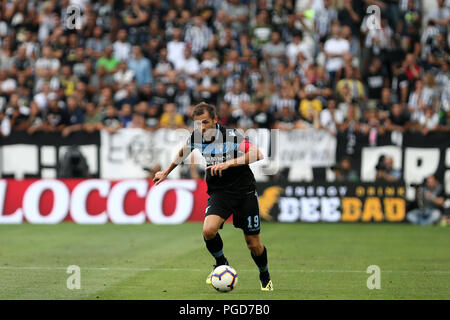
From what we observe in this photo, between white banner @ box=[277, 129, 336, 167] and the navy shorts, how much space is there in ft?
36.2

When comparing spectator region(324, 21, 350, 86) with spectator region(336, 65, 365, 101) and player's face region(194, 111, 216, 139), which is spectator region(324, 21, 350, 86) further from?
player's face region(194, 111, 216, 139)

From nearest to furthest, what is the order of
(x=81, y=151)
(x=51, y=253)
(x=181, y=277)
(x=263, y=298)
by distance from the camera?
(x=263, y=298) → (x=181, y=277) → (x=51, y=253) → (x=81, y=151)

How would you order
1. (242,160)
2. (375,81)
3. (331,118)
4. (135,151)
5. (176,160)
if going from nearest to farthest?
(242,160) < (176,160) < (331,118) < (135,151) < (375,81)

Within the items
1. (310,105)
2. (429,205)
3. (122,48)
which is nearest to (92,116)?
(122,48)

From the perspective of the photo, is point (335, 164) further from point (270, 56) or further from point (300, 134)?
point (270, 56)

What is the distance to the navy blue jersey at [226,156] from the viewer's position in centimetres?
972

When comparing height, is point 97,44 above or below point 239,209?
above

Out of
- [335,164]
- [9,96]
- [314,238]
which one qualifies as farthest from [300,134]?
[9,96]

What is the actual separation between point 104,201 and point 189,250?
246 inches

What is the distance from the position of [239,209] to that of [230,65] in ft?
43.6

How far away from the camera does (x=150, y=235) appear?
17.3 meters

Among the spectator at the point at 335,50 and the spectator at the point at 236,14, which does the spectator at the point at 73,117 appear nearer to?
the spectator at the point at 236,14

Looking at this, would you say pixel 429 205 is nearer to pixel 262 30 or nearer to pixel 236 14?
pixel 262 30

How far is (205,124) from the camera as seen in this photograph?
372 inches
